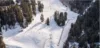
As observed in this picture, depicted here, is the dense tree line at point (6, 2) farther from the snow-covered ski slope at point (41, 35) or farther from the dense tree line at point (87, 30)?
the dense tree line at point (87, 30)

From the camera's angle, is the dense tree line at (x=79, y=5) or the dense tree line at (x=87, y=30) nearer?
the dense tree line at (x=87, y=30)

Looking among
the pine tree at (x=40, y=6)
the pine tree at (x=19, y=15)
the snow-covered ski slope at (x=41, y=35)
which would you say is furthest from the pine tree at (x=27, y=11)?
the pine tree at (x=40, y=6)

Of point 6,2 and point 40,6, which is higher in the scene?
point 6,2

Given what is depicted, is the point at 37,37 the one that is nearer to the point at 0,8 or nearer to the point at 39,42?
the point at 39,42

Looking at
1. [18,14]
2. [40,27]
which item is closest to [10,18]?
[18,14]

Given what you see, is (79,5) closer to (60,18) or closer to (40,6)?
(60,18)

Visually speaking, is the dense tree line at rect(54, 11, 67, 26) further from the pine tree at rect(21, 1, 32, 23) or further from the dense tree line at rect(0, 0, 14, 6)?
the dense tree line at rect(0, 0, 14, 6)

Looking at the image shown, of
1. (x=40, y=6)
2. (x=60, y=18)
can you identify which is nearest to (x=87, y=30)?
(x=60, y=18)
